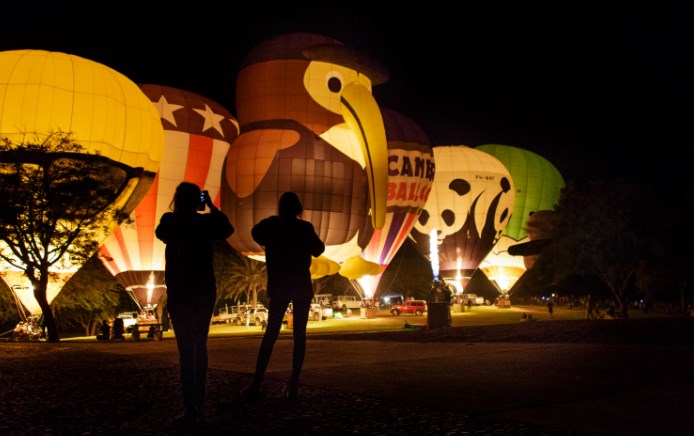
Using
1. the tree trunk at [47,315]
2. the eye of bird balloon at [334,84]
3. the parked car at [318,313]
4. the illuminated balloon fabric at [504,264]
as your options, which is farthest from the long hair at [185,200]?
the illuminated balloon fabric at [504,264]

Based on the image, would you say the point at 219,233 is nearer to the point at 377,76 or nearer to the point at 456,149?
the point at 377,76

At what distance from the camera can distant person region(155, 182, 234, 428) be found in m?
4.66

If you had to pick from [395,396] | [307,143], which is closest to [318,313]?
[307,143]

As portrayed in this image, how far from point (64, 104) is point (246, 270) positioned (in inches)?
1025

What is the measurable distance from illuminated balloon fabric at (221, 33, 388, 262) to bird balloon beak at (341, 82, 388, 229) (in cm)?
5

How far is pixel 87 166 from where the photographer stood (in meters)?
24.3

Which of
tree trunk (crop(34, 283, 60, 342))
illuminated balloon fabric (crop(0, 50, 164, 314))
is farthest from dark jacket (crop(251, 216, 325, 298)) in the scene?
illuminated balloon fabric (crop(0, 50, 164, 314))

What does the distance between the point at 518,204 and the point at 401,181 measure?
22.3m

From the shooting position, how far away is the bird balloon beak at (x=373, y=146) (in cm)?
3306

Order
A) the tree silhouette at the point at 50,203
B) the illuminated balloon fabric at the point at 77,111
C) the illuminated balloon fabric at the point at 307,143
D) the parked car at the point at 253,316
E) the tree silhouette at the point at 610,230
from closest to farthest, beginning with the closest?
the tree silhouette at the point at 50,203, the illuminated balloon fabric at the point at 77,111, the illuminated balloon fabric at the point at 307,143, the tree silhouette at the point at 610,230, the parked car at the point at 253,316

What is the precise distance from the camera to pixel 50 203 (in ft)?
75.3

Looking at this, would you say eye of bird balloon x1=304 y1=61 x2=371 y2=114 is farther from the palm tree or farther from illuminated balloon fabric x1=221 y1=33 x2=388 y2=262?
the palm tree

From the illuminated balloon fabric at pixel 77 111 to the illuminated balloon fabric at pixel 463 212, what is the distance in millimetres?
27461

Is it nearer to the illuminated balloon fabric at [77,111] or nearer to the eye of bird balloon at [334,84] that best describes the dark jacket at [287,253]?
the illuminated balloon fabric at [77,111]
